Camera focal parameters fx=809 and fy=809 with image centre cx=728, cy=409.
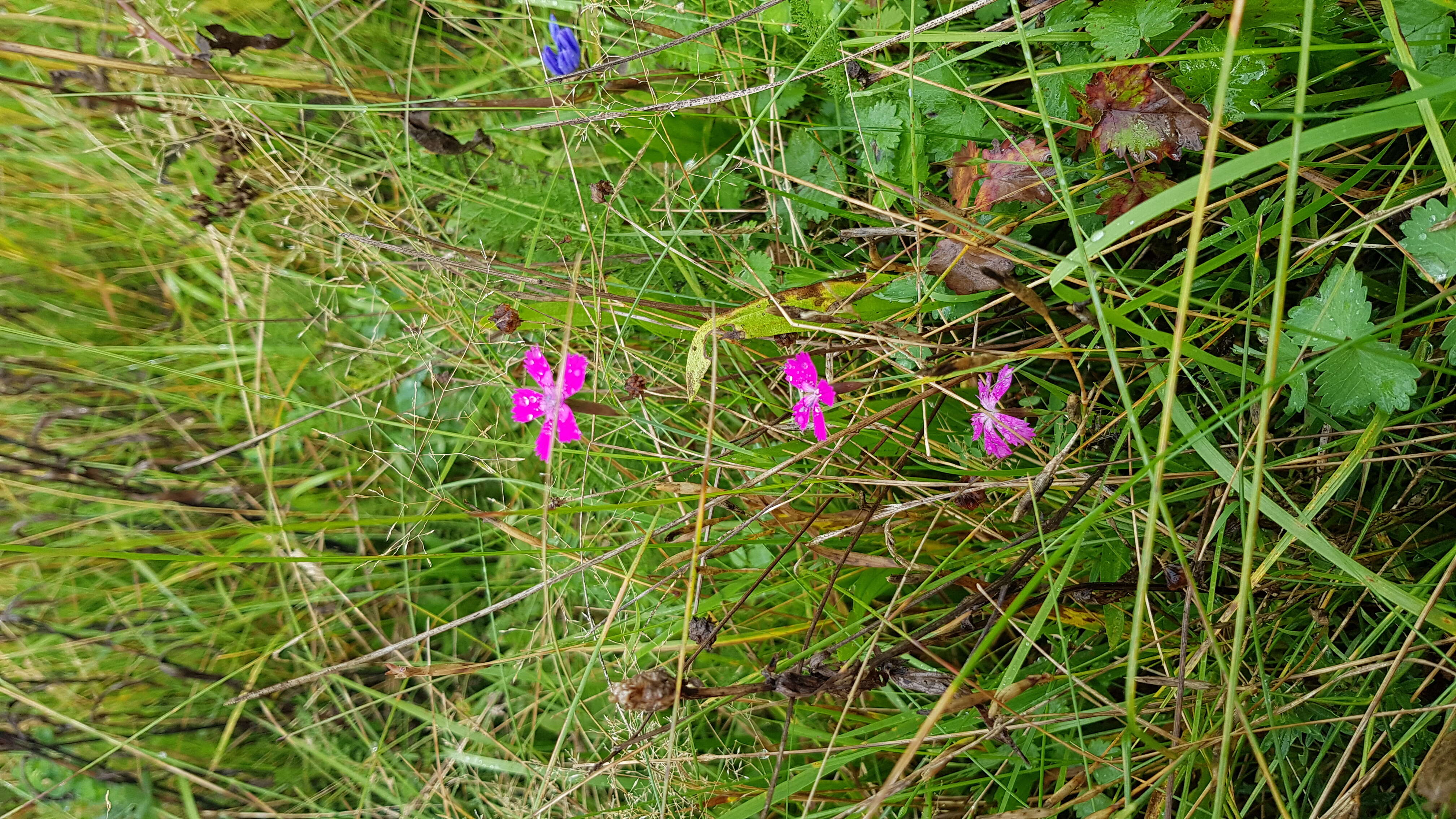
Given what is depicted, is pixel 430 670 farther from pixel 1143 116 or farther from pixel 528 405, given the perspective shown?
pixel 1143 116

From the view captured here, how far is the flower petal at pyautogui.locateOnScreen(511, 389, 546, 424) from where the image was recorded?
47.6 inches

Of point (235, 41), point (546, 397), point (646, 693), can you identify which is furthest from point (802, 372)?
point (235, 41)

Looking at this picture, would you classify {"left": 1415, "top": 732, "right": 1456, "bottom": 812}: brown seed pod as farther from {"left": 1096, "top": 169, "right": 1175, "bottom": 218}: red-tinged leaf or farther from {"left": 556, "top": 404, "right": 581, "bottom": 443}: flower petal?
{"left": 556, "top": 404, "right": 581, "bottom": 443}: flower petal

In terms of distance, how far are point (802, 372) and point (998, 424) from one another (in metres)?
0.29

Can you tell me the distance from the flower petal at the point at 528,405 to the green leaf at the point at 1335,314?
97cm

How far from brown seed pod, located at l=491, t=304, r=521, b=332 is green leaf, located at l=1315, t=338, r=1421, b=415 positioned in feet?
3.45

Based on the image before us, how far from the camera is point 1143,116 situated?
3.47 ft

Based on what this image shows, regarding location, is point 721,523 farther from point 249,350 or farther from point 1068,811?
point 249,350

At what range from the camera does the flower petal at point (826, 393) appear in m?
1.18

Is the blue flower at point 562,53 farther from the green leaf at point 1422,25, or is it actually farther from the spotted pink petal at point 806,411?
the green leaf at point 1422,25

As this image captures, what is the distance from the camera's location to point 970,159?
1.22 m

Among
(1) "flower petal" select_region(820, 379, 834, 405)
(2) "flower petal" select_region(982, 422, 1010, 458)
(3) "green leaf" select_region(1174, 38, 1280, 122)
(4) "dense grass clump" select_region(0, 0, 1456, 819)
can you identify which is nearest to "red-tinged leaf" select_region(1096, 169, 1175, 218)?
(4) "dense grass clump" select_region(0, 0, 1456, 819)

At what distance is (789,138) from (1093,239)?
763 millimetres

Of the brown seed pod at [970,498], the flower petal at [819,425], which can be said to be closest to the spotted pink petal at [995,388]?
the brown seed pod at [970,498]
